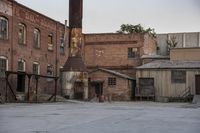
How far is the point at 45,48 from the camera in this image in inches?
1703

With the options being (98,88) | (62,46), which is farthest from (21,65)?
(98,88)

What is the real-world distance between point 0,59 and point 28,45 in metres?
5.32

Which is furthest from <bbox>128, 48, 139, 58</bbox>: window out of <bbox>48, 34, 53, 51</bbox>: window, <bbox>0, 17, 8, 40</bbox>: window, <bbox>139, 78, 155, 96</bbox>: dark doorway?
<bbox>0, 17, 8, 40</bbox>: window

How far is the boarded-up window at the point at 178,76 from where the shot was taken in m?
45.8

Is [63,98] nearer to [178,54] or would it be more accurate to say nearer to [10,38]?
[10,38]

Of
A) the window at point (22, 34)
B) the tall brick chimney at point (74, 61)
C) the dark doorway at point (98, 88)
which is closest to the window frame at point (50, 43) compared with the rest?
the tall brick chimney at point (74, 61)

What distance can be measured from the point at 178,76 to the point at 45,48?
1398cm

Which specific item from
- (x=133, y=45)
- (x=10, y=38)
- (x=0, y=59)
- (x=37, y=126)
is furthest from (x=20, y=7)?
(x=37, y=126)

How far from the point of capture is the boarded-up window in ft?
150

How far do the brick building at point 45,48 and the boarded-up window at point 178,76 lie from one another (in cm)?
504

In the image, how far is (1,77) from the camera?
1337 inches

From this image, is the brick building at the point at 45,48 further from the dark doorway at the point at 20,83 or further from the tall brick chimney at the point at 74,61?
the tall brick chimney at the point at 74,61

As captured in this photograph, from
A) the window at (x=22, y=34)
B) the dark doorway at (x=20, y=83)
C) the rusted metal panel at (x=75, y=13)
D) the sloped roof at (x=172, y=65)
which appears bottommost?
the dark doorway at (x=20, y=83)

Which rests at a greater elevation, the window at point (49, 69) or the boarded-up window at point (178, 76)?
the window at point (49, 69)
